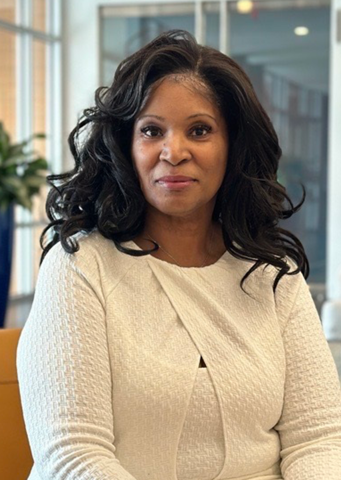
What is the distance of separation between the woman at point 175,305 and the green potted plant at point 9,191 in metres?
5.80

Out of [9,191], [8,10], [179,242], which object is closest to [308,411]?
[179,242]

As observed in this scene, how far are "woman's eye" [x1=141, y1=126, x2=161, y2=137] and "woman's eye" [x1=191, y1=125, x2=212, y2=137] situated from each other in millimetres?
69

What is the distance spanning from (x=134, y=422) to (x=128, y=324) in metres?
0.18

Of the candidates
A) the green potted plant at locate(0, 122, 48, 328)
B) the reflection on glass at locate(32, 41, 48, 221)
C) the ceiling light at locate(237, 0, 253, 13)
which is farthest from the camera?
the reflection on glass at locate(32, 41, 48, 221)

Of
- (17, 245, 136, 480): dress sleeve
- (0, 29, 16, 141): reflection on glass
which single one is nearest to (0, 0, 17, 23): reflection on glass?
(0, 29, 16, 141): reflection on glass

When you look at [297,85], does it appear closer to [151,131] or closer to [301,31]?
[301,31]

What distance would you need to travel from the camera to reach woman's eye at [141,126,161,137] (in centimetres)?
161

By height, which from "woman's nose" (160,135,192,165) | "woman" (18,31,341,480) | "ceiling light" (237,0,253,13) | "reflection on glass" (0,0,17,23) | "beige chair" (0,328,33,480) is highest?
"ceiling light" (237,0,253,13)

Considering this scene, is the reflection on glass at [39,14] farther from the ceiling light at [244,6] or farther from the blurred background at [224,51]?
the ceiling light at [244,6]

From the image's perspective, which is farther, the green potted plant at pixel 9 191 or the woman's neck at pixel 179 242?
the green potted plant at pixel 9 191

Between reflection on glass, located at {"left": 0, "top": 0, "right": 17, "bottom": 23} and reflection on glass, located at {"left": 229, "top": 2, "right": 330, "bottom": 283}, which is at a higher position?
reflection on glass, located at {"left": 0, "top": 0, "right": 17, "bottom": 23}

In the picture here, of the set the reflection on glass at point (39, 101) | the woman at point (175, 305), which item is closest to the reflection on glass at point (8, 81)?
Answer: the reflection on glass at point (39, 101)

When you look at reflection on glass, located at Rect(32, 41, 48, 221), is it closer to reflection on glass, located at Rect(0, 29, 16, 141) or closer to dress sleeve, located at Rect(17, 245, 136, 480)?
reflection on glass, located at Rect(0, 29, 16, 141)

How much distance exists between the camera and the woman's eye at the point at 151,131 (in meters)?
1.61
